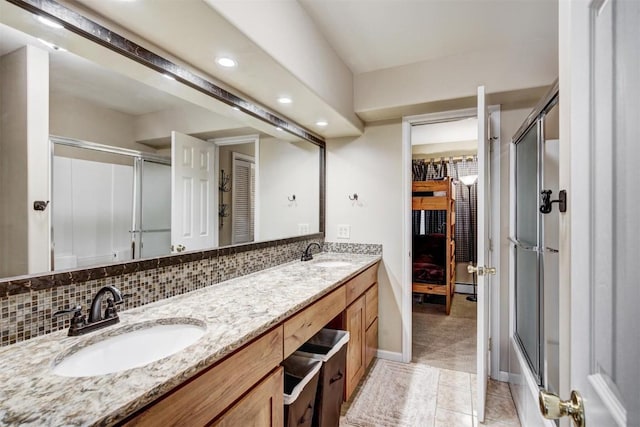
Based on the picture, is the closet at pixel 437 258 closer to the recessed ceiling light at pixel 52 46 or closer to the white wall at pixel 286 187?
the white wall at pixel 286 187

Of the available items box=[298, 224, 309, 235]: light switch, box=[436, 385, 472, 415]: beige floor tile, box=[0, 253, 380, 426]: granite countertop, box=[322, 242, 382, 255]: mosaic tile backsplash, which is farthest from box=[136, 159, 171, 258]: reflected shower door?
box=[436, 385, 472, 415]: beige floor tile

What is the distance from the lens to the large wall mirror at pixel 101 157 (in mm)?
987

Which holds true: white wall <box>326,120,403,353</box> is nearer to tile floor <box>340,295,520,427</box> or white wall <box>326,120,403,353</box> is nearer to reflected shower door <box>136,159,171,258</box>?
tile floor <box>340,295,520,427</box>

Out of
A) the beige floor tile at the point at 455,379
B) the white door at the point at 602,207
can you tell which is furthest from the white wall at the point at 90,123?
the beige floor tile at the point at 455,379

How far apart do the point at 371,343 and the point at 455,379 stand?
0.68 meters

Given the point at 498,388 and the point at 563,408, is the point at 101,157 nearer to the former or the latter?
the point at 563,408

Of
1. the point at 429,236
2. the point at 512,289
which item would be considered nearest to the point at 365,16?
the point at 512,289

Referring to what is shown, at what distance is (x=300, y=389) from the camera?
1.30 m

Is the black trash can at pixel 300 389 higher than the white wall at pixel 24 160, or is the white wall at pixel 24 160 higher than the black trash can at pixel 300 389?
the white wall at pixel 24 160

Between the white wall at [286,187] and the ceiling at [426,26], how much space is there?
2.75 feet

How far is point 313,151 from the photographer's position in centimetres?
286

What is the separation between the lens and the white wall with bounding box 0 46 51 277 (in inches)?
37.2

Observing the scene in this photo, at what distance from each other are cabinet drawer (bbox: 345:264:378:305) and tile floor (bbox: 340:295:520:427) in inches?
27.8

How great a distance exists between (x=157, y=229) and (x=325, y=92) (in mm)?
1337
